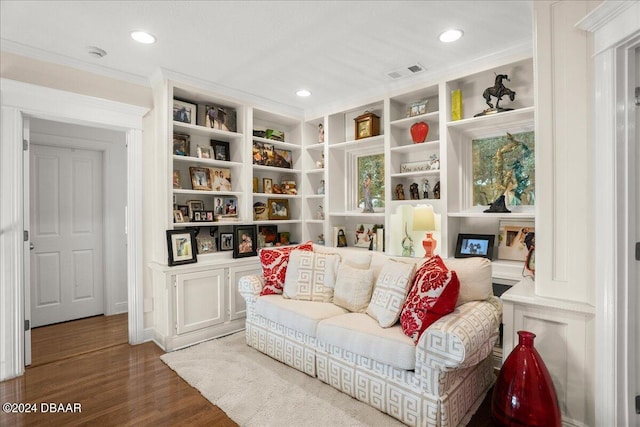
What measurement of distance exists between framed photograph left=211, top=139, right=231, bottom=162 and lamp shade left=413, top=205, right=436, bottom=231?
225 cm

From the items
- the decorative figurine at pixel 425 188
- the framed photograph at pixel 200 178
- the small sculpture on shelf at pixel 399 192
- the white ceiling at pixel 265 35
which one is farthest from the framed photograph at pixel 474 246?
the framed photograph at pixel 200 178

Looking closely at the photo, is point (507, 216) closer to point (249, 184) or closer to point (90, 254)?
point (249, 184)

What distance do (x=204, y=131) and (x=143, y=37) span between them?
3.84ft

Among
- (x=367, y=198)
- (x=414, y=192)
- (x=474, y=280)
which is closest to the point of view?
(x=474, y=280)

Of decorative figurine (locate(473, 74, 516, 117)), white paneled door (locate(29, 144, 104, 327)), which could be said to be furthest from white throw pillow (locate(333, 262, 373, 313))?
white paneled door (locate(29, 144, 104, 327))

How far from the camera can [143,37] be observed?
8.29ft

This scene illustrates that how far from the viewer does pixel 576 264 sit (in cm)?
191

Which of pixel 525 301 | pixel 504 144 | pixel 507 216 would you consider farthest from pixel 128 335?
pixel 504 144

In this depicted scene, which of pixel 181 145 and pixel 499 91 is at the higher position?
pixel 499 91

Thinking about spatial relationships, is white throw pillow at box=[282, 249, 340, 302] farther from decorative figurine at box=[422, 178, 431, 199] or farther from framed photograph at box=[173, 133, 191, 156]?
framed photograph at box=[173, 133, 191, 156]

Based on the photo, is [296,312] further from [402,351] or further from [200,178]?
[200,178]

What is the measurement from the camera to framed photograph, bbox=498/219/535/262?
9.70 ft

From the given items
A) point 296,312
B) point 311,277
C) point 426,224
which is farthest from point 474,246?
point 296,312

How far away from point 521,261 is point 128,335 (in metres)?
3.91
